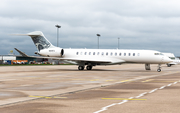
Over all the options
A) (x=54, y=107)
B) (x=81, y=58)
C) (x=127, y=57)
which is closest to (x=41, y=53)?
(x=81, y=58)

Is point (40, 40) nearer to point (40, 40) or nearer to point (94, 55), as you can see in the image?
point (40, 40)

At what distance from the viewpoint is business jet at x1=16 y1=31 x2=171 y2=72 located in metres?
37.2

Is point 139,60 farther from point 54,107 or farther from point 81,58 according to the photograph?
point 54,107

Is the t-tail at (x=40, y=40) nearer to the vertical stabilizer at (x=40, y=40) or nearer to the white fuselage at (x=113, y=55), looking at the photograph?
the vertical stabilizer at (x=40, y=40)

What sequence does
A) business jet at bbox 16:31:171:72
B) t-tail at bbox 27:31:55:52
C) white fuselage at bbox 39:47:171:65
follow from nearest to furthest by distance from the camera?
white fuselage at bbox 39:47:171:65
business jet at bbox 16:31:171:72
t-tail at bbox 27:31:55:52

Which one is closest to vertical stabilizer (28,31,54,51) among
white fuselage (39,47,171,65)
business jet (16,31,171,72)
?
business jet (16,31,171,72)

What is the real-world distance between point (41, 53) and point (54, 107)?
1368 inches

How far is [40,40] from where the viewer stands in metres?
43.2

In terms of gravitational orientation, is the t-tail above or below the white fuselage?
above

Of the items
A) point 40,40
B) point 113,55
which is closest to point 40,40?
point 40,40

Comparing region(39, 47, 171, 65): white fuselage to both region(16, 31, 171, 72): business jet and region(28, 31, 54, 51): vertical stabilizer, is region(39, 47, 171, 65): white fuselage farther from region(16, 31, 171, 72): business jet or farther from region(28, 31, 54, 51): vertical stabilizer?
region(28, 31, 54, 51): vertical stabilizer

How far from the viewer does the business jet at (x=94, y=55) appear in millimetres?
37156

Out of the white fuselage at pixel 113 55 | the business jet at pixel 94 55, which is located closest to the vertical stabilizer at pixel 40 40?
the business jet at pixel 94 55

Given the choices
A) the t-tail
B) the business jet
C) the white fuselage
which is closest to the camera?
the white fuselage
